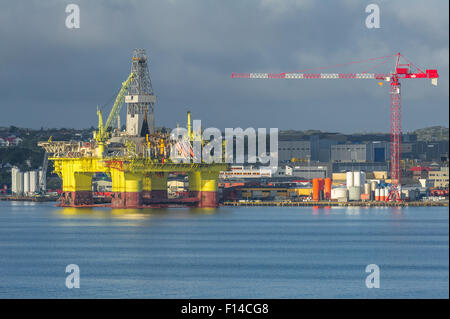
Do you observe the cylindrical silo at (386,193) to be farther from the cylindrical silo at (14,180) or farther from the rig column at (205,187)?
the cylindrical silo at (14,180)

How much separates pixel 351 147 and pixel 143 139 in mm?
96597

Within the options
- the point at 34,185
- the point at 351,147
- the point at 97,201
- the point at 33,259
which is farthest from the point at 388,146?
the point at 33,259

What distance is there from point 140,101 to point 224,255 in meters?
44.4

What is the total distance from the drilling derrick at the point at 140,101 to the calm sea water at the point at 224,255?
41.7 ft

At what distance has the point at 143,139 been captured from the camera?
9975cm

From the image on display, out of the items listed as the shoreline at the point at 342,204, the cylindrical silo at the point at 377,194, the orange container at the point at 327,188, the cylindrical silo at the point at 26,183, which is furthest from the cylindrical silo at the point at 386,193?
the cylindrical silo at the point at 26,183

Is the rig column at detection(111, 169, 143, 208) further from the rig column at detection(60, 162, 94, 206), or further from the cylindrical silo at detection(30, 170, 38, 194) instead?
the cylindrical silo at detection(30, 170, 38, 194)

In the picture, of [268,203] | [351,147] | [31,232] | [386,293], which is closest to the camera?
[386,293]

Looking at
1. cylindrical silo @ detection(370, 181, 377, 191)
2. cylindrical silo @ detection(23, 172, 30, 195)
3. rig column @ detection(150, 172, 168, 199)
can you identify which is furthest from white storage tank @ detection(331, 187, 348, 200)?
cylindrical silo @ detection(23, 172, 30, 195)

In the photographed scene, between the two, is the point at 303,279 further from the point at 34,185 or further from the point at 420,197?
the point at 34,185

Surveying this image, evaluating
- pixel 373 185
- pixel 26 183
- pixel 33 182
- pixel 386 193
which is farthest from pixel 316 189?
pixel 26 183

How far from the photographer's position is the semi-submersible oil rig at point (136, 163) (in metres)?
96.2

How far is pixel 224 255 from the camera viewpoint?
58.5m

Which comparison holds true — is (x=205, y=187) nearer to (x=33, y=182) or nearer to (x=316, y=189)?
(x=316, y=189)
